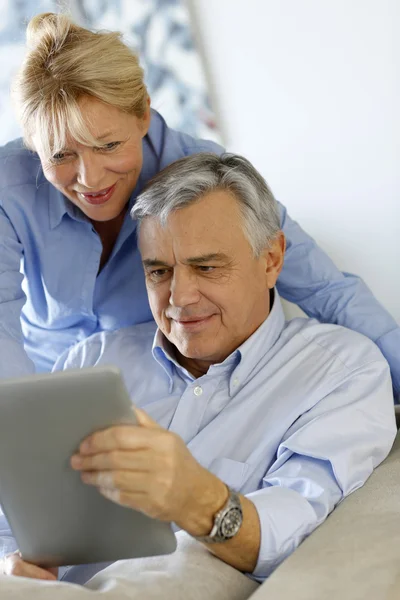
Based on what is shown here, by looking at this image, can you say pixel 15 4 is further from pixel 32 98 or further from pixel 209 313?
pixel 209 313

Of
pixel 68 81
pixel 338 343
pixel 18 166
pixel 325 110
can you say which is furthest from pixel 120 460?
pixel 325 110

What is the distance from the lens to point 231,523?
1317 millimetres

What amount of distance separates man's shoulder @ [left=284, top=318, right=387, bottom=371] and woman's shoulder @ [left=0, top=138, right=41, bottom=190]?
0.70 m

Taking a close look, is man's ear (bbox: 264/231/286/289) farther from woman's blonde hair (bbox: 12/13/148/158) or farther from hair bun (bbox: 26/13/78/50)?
hair bun (bbox: 26/13/78/50)

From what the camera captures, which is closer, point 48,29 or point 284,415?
point 284,415

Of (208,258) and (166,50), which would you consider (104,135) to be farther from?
(166,50)

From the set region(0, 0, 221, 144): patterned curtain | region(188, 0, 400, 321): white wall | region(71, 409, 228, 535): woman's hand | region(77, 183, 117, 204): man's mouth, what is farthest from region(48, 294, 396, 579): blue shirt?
region(0, 0, 221, 144): patterned curtain

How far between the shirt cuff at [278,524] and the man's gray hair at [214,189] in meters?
0.54

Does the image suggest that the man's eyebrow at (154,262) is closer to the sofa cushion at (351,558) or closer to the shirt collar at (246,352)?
the shirt collar at (246,352)

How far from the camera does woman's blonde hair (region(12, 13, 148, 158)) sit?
171cm

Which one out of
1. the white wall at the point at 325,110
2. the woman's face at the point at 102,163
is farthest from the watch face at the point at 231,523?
the white wall at the point at 325,110

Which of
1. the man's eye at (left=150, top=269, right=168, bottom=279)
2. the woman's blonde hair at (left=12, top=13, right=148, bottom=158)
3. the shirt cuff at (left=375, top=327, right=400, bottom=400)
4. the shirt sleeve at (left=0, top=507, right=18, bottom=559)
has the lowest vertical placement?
the shirt sleeve at (left=0, top=507, right=18, bottom=559)

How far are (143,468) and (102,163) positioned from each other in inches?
31.1

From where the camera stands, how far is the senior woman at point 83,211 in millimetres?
1732
